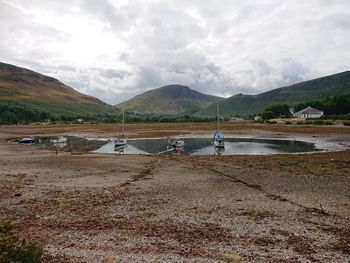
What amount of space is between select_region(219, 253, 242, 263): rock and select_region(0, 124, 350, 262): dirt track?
258 mm

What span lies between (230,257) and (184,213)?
26.6ft

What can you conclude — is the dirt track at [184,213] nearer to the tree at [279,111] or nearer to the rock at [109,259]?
the rock at [109,259]

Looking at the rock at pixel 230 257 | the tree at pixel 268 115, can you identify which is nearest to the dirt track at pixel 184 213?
the rock at pixel 230 257

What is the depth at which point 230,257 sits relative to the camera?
15078 millimetres

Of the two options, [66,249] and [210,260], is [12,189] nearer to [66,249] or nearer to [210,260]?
[66,249]

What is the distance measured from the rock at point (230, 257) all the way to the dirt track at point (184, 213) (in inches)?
10.2

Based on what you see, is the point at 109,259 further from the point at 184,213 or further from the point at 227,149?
the point at 227,149

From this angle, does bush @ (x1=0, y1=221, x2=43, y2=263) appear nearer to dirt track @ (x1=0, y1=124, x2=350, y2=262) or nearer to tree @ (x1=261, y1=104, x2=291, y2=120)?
dirt track @ (x1=0, y1=124, x2=350, y2=262)

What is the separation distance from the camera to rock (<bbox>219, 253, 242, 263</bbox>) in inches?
583

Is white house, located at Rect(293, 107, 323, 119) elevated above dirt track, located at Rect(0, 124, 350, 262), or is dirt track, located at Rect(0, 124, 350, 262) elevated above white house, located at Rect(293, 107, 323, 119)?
white house, located at Rect(293, 107, 323, 119)

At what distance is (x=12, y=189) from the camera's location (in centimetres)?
3103

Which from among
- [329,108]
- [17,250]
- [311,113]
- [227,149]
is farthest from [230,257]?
[329,108]

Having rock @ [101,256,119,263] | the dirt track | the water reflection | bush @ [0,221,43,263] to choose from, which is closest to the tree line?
the water reflection

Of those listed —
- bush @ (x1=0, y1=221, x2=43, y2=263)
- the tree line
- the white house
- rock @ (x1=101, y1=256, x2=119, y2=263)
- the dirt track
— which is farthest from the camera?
the white house
